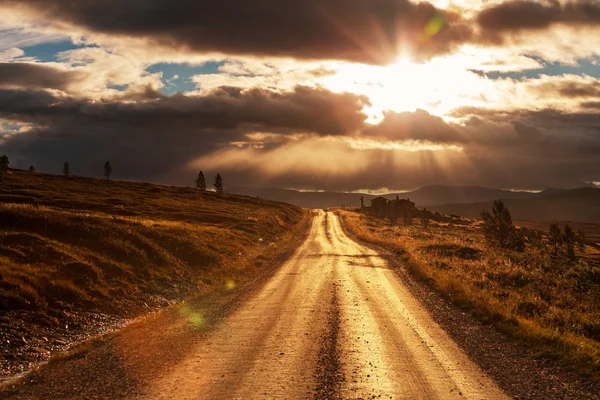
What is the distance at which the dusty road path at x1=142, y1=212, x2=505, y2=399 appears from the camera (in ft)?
33.9

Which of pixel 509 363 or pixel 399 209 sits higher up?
pixel 399 209

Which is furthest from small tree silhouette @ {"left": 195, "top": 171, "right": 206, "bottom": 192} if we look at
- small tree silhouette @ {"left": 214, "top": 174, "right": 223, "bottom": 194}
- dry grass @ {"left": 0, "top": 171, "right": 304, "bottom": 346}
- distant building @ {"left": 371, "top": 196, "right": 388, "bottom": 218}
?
dry grass @ {"left": 0, "top": 171, "right": 304, "bottom": 346}

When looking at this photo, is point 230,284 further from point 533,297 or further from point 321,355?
point 533,297

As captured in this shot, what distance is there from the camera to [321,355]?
41.9ft

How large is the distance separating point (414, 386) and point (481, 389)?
1490 millimetres

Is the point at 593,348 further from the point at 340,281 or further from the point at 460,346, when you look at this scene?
the point at 340,281

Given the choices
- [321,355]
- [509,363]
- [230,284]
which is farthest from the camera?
[230,284]

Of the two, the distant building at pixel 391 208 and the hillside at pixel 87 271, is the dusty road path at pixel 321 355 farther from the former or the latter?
the distant building at pixel 391 208

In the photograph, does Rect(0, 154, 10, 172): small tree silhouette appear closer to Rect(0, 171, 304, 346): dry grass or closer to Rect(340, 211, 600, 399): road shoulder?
Rect(0, 171, 304, 346): dry grass

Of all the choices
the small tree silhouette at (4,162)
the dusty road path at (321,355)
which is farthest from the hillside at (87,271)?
the small tree silhouette at (4,162)

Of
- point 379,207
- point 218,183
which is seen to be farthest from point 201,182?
point 379,207

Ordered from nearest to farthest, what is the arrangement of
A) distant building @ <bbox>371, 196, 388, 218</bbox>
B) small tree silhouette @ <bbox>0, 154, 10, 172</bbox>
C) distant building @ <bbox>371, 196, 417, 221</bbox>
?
1. small tree silhouette @ <bbox>0, 154, 10, 172</bbox>
2. distant building @ <bbox>371, 196, 417, 221</bbox>
3. distant building @ <bbox>371, 196, 388, 218</bbox>

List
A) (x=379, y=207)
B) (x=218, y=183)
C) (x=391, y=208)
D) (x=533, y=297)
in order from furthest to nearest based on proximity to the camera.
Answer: (x=218, y=183)
(x=379, y=207)
(x=391, y=208)
(x=533, y=297)

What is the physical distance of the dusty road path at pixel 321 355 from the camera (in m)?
10.3
